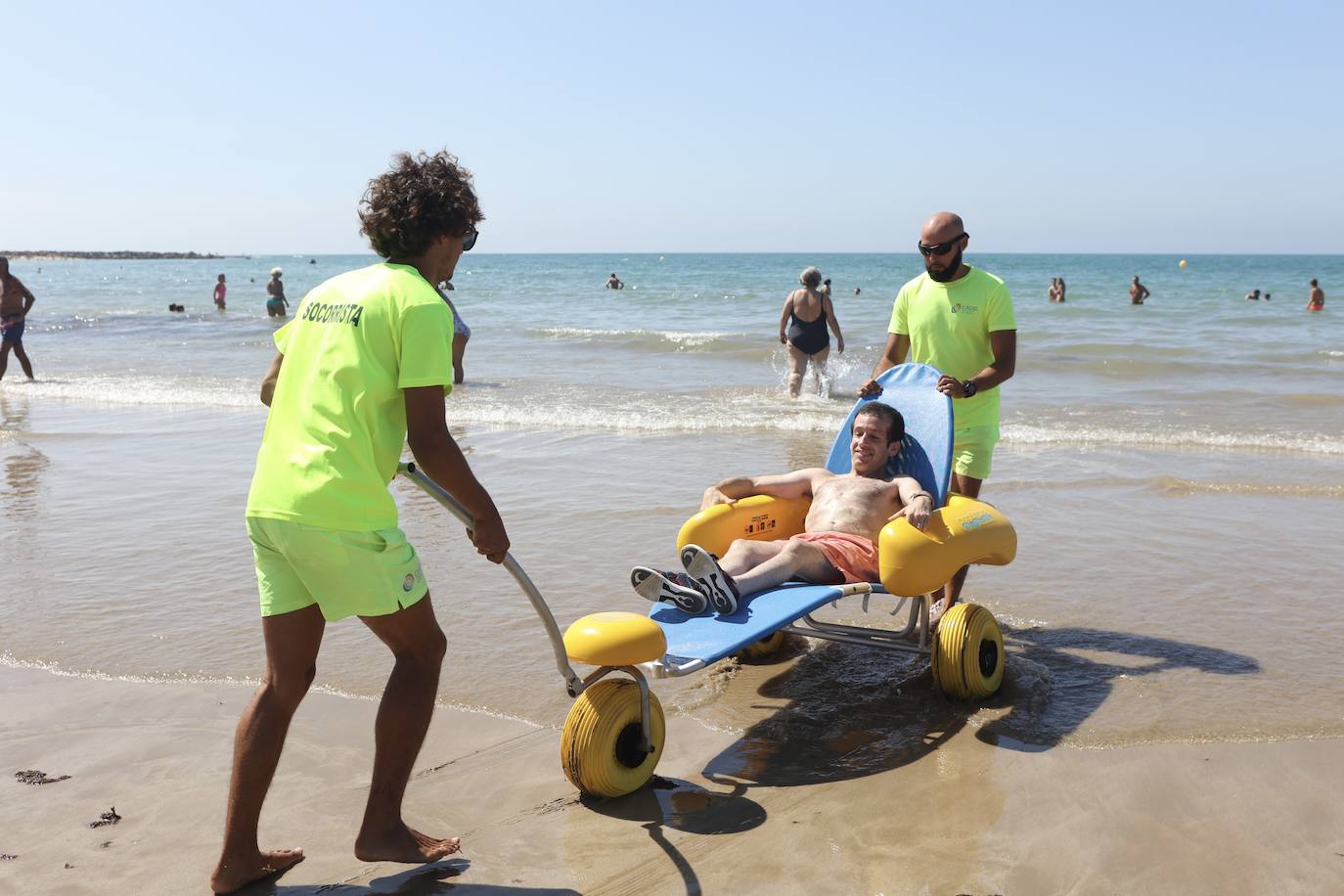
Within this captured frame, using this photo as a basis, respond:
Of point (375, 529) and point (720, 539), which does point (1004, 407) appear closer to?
point (720, 539)

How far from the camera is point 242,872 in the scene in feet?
9.74

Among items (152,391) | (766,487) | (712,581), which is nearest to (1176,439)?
(766,487)

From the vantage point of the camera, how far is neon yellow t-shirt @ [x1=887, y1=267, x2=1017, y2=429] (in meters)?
A: 5.22

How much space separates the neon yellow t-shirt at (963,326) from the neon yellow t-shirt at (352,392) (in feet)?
9.98

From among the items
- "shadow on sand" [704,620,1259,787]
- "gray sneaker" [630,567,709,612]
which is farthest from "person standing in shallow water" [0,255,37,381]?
"shadow on sand" [704,620,1259,787]

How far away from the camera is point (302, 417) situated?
2812 millimetres

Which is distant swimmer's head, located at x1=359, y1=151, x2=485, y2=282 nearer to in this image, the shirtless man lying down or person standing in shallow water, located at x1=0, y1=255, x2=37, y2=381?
the shirtless man lying down

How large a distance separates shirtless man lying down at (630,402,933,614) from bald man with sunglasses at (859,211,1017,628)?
30 centimetres

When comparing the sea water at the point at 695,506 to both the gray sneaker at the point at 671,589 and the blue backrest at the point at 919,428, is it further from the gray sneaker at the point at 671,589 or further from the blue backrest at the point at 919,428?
the blue backrest at the point at 919,428

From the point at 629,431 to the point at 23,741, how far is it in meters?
7.42

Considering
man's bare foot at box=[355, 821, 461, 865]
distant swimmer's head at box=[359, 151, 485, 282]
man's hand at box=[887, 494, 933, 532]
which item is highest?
distant swimmer's head at box=[359, 151, 485, 282]

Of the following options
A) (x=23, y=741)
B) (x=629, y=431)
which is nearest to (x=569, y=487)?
(x=629, y=431)

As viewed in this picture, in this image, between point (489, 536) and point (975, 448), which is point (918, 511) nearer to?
point (975, 448)

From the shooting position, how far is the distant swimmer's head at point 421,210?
9.61 feet
